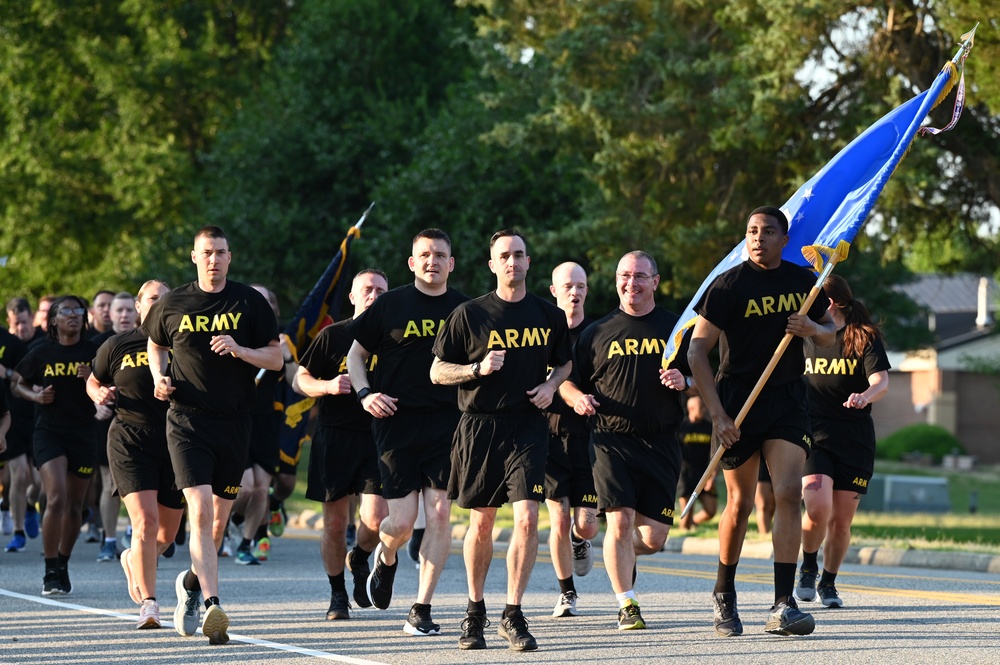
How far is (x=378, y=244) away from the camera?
28453mm

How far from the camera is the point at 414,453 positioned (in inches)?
370

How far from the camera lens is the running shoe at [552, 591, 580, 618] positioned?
1019 centimetres

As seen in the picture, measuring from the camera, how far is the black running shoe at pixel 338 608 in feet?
33.0

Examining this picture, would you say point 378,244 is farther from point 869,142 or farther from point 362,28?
point 869,142

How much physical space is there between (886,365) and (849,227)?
136 centimetres

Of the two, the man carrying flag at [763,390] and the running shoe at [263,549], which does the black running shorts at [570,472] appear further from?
the running shoe at [263,549]

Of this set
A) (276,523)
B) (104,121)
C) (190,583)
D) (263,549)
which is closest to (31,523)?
(276,523)

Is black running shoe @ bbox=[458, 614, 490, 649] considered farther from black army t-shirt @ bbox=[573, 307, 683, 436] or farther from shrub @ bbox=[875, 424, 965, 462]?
shrub @ bbox=[875, 424, 965, 462]

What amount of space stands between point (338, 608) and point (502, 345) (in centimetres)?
237

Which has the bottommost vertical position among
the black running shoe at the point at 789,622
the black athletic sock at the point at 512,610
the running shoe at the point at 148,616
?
the running shoe at the point at 148,616

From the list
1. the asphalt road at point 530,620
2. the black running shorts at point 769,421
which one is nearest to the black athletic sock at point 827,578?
the asphalt road at point 530,620

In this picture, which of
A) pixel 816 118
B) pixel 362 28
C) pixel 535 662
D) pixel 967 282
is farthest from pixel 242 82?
pixel 967 282

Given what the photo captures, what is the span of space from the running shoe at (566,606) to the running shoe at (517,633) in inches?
62.4

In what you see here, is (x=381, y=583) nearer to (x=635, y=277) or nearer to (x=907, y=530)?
(x=635, y=277)
